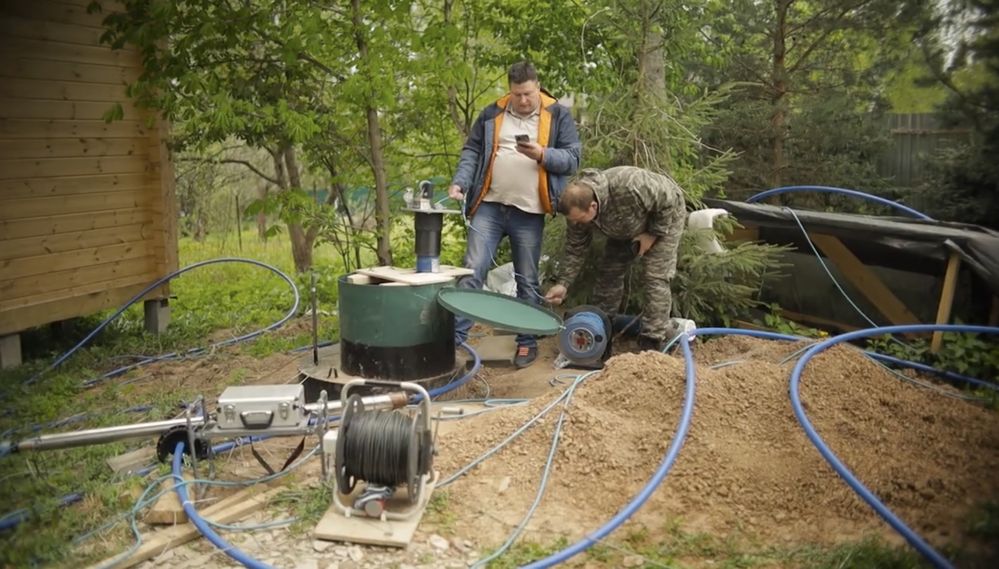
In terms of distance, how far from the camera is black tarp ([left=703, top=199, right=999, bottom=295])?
4.55 meters

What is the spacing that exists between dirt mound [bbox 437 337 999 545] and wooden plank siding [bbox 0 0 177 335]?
11.9 ft

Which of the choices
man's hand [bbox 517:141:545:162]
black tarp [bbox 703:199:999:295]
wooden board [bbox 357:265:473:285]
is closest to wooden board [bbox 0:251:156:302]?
wooden board [bbox 357:265:473:285]

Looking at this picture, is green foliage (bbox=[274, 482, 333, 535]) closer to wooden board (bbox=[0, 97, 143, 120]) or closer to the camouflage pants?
the camouflage pants

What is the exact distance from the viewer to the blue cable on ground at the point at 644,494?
8.59ft

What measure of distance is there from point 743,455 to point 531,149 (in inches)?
89.1

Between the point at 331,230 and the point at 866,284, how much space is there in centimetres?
401

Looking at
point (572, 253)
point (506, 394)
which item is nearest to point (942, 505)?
point (506, 394)

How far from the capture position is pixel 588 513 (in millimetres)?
3020

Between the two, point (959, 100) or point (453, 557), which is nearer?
point (959, 100)

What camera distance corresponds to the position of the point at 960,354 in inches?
181

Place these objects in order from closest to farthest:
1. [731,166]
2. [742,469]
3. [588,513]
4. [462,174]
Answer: [588,513], [742,469], [462,174], [731,166]

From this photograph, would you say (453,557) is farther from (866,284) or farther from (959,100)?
(866,284)

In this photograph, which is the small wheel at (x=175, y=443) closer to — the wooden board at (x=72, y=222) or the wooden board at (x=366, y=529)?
the wooden board at (x=366, y=529)

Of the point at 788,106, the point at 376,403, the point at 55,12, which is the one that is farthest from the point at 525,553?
the point at 788,106
